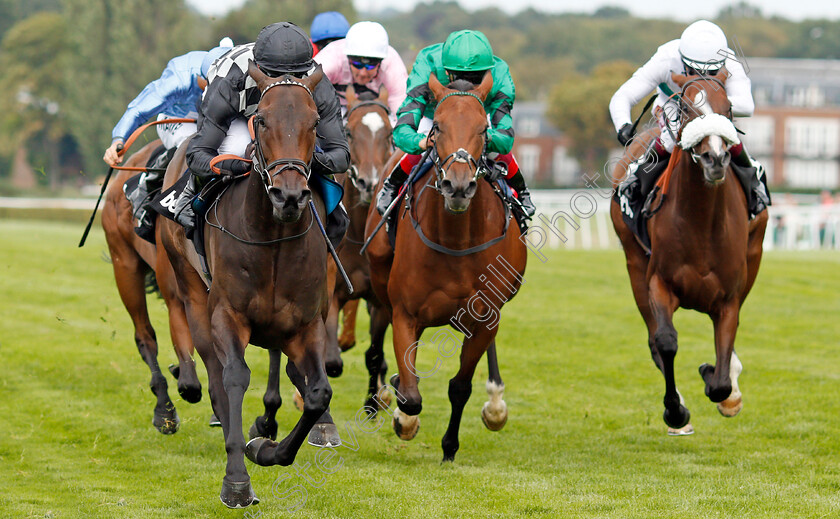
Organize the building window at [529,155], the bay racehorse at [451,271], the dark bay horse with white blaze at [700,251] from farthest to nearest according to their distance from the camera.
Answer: the building window at [529,155] < the dark bay horse with white blaze at [700,251] < the bay racehorse at [451,271]

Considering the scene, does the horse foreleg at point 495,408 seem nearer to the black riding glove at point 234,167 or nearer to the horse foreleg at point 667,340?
the horse foreleg at point 667,340

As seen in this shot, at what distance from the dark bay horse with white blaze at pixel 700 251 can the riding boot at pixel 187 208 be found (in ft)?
9.00

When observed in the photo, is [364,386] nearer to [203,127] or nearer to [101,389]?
[101,389]

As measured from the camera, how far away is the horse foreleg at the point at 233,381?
5.22m

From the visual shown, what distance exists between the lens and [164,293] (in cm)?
709


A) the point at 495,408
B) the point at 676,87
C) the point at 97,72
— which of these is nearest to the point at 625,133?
the point at 676,87

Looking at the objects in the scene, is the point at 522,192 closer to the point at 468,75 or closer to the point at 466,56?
the point at 468,75

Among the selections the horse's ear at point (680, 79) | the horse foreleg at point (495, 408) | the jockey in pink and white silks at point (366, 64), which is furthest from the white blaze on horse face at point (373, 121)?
the horse's ear at point (680, 79)

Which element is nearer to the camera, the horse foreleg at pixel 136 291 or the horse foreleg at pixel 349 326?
the horse foreleg at pixel 136 291

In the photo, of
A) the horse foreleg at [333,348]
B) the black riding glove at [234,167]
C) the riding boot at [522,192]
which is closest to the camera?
the black riding glove at [234,167]

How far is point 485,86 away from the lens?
20.2ft

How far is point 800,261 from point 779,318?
17.9 ft

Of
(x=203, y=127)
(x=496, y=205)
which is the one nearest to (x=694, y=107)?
(x=496, y=205)

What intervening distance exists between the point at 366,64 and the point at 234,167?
3053 mm
